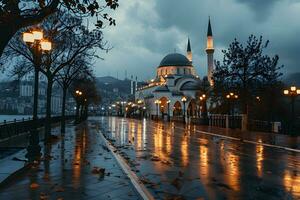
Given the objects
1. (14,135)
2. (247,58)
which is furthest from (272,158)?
(247,58)

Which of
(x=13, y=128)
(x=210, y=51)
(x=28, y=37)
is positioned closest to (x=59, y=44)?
(x=13, y=128)

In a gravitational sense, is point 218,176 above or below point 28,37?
below

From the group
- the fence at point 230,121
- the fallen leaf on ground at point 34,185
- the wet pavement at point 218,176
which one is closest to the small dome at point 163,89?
the fence at point 230,121

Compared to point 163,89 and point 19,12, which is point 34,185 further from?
point 163,89

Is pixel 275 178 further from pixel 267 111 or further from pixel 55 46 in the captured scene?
pixel 267 111

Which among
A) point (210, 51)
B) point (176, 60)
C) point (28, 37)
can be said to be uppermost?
point (176, 60)

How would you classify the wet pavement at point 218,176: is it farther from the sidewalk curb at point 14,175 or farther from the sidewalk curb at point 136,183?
the sidewalk curb at point 14,175

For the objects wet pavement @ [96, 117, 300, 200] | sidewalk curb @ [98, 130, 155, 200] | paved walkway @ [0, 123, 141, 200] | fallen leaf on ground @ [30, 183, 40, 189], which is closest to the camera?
sidewalk curb @ [98, 130, 155, 200]

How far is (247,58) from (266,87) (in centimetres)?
442

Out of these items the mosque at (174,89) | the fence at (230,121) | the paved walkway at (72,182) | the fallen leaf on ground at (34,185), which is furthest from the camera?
the mosque at (174,89)

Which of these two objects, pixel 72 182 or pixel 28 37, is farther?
pixel 28 37

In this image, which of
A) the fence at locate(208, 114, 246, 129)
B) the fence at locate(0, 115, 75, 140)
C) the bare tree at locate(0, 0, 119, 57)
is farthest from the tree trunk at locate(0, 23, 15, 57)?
the fence at locate(208, 114, 246, 129)

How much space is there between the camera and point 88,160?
1778 centimetres

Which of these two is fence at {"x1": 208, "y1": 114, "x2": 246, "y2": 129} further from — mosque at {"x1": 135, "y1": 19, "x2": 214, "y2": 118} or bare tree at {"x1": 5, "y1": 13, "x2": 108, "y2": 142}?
mosque at {"x1": 135, "y1": 19, "x2": 214, "y2": 118}
